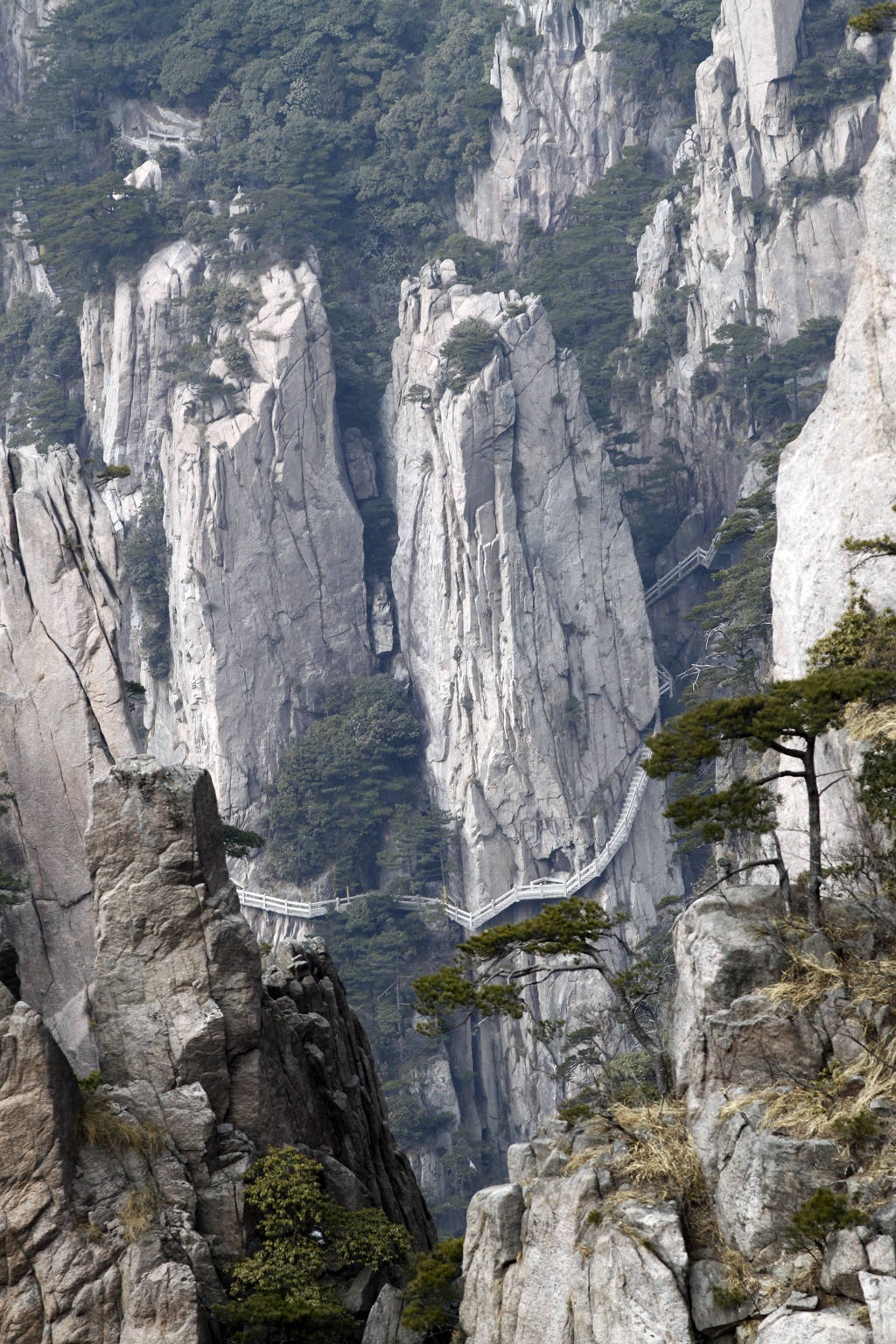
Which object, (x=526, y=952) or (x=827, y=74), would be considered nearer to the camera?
(x=526, y=952)

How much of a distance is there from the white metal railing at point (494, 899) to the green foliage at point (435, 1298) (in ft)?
133

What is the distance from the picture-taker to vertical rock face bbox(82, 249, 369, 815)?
6172 cm

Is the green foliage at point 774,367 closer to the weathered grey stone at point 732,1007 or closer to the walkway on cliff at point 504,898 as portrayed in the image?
the walkway on cliff at point 504,898

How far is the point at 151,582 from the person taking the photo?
213 ft

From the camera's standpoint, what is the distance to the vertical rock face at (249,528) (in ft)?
202

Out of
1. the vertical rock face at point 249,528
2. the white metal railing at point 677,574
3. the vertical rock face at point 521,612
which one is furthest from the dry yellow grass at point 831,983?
the white metal railing at point 677,574

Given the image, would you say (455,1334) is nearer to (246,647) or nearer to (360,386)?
(246,647)

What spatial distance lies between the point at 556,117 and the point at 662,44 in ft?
19.5

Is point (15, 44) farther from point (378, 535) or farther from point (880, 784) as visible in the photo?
point (880, 784)

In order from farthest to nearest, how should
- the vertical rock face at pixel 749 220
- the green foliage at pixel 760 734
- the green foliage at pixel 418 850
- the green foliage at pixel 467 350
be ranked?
the vertical rock face at pixel 749 220, the green foliage at pixel 467 350, the green foliage at pixel 418 850, the green foliage at pixel 760 734

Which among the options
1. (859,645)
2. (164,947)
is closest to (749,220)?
(859,645)

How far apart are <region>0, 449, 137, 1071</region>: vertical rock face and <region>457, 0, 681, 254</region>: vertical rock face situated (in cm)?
5032

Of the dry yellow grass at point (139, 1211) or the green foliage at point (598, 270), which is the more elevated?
the green foliage at point (598, 270)

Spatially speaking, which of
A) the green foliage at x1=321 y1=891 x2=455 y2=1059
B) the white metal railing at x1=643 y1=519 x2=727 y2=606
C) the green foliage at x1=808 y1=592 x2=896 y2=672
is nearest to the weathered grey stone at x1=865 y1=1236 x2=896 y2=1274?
the green foliage at x1=808 y1=592 x2=896 y2=672
